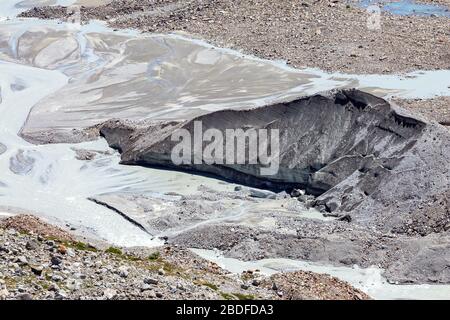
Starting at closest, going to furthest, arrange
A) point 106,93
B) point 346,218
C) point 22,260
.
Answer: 1. point 22,260
2. point 346,218
3. point 106,93

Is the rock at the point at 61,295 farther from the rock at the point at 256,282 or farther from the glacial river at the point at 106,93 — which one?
the glacial river at the point at 106,93

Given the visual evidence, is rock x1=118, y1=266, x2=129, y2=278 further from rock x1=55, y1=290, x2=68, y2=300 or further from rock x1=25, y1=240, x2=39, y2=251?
rock x1=25, y1=240, x2=39, y2=251

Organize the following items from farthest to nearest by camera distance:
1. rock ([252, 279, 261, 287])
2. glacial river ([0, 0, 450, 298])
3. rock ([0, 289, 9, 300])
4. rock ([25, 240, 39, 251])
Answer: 1. glacial river ([0, 0, 450, 298])
2. rock ([252, 279, 261, 287])
3. rock ([25, 240, 39, 251])
4. rock ([0, 289, 9, 300])

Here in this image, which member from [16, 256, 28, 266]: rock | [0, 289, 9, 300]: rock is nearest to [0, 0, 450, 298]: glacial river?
[16, 256, 28, 266]: rock

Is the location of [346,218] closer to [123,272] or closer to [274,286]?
[274,286]

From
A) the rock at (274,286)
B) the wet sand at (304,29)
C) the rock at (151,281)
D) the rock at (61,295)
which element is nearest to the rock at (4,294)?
the rock at (61,295)

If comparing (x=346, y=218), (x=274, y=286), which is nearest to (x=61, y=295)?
(x=274, y=286)

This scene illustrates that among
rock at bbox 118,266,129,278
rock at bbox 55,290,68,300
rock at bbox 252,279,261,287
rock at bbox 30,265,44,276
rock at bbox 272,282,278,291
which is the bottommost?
rock at bbox 252,279,261,287

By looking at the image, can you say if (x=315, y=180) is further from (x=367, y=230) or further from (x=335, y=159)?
(x=367, y=230)

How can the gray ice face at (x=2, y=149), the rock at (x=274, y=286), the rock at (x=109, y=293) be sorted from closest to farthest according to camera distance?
the rock at (x=109, y=293) → the rock at (x=274, y=286) → the gray ice face at (x=2, y=149)
